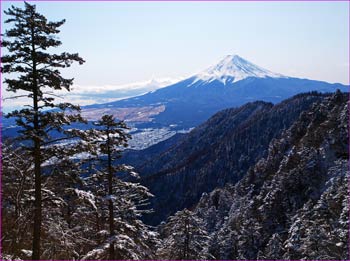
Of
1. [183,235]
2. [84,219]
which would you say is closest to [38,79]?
[84,219]

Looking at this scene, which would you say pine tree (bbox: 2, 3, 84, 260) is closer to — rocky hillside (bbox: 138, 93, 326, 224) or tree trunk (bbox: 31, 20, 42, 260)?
tree trunk (bbox: 31, 20, 42, 260)

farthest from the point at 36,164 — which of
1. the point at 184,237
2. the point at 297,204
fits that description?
the point at 297,204

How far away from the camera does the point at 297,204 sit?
66.6m

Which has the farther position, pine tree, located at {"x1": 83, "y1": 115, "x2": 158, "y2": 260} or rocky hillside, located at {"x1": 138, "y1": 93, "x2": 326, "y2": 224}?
rocky hillside, located at {"x1": 138, "y1": 93, "x2": 326, "y2": 224}

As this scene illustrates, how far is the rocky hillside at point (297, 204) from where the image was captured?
44344 millimetres

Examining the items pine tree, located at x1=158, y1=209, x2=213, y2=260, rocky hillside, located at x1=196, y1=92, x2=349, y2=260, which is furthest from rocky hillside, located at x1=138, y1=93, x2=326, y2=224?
pine tree, located at x1=158, y1=209, x2=213, y2=260

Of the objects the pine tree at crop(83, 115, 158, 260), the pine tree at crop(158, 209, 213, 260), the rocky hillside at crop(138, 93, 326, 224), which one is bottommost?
the rocky hillside at crop(138, 93, 326, 224)

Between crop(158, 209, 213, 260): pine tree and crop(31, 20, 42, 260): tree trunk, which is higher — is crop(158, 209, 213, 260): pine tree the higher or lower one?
the lower one

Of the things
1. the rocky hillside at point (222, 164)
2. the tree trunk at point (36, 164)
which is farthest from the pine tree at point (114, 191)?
the rocky hillside at point (222, 164)

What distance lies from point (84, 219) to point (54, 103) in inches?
333

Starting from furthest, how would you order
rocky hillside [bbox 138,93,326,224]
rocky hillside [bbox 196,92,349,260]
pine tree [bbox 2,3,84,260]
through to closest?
rocky hillside [bbox 138,93,326,224], rocky hillside [bbox 196,92,349,260], pine tree [bbox 2,3,84,260]

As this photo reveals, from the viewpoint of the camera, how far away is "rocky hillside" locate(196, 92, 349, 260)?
145ft

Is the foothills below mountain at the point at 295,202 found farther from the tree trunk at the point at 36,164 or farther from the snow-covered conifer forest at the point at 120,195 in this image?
the tree trunk at the point at 36,164

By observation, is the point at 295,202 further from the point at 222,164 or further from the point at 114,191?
the point at 222,164
